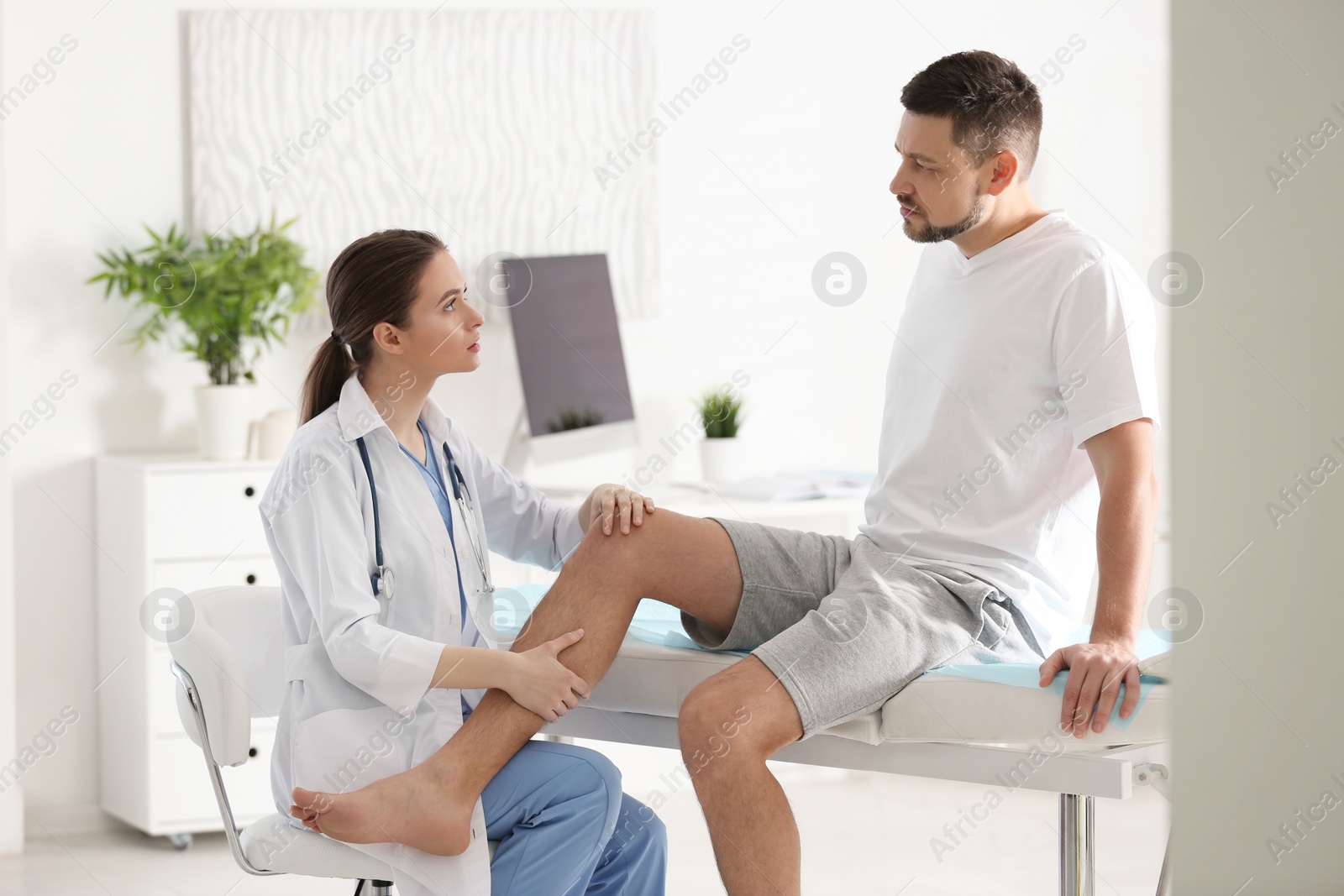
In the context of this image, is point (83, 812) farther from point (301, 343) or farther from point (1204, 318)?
point (1204, 318)

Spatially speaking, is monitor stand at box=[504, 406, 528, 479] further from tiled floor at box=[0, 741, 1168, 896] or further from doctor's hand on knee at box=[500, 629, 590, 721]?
doctor's hand on knee at box=[500, 629, 590, 721]

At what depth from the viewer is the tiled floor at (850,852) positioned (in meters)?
2.56

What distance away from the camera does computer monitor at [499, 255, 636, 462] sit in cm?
302

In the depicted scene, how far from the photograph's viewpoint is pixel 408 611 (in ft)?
5.13

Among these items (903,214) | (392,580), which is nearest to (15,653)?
(392,580)

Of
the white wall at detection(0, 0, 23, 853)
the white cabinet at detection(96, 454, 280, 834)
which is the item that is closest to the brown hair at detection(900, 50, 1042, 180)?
the white cabinet at detection(96, 454, 280, 834)

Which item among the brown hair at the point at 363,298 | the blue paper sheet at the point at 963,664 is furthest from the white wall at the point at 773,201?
the brown hair at the point at 363,298

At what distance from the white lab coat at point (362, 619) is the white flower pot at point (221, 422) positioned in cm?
129

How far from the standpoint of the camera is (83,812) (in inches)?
116

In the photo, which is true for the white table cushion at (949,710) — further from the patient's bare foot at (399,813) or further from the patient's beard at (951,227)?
the patient's beard at (951,227)

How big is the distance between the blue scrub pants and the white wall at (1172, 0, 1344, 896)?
1.12 m

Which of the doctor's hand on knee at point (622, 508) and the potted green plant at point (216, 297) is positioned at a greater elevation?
the potted green plant at point (216, 297)

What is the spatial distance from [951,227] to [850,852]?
5.01ft

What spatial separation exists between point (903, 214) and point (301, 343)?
177 cm
